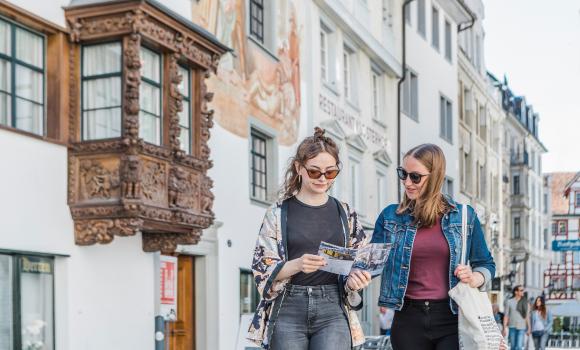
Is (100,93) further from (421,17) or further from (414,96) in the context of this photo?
(421,17)

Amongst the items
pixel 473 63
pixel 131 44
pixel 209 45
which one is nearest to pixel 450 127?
pixel 473 63

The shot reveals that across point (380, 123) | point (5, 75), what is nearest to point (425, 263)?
point (5, 75)

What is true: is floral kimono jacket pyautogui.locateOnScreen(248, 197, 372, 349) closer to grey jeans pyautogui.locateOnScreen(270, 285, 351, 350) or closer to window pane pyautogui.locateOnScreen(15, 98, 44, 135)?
grey jeans pyautogui.locateOnScreen(270, 285, 351, 350)

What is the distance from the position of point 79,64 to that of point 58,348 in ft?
11.6

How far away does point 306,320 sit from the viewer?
6.54 metres

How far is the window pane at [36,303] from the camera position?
13.7m

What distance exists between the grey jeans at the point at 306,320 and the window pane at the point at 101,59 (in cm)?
890

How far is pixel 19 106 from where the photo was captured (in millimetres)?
13750

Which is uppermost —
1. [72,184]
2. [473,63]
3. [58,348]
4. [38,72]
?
[473,63]

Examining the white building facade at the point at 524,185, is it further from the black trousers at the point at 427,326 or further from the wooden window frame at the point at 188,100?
the black trousers at the point at 427,326

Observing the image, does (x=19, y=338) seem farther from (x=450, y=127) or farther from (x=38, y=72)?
(x=450, y=127)

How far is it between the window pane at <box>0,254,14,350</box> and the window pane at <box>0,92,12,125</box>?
153 cm

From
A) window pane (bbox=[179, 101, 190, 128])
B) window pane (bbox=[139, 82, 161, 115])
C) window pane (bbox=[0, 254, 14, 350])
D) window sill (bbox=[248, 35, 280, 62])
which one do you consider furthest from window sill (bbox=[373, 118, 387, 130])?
window pane (bbox=[0, 254, 14, 350])

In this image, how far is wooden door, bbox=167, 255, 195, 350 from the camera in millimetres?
18609
